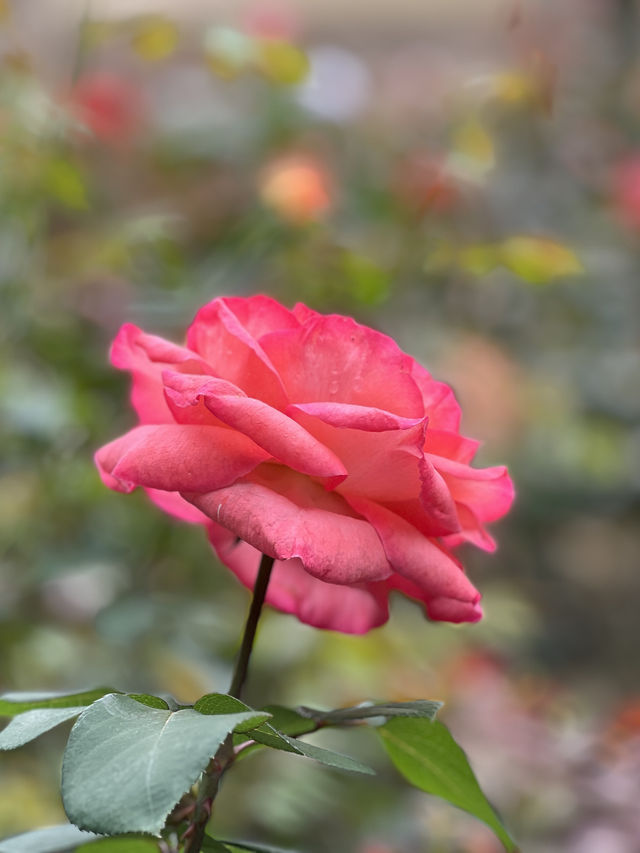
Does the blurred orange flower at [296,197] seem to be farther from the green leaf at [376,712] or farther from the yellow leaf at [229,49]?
the green leaf at [376,712]

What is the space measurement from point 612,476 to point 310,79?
118cm

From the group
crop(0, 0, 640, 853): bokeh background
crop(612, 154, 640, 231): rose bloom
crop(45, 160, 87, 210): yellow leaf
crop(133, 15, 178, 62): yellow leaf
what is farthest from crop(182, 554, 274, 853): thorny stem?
crop(612, 154, 640, 231): rose bloom

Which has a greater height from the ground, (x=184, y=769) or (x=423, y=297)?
(x=423, y=297)

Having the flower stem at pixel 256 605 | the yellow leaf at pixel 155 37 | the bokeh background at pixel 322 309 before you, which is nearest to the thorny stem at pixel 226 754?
the flower stem at pixel 256 605

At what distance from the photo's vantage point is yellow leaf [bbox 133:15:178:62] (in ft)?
3.34

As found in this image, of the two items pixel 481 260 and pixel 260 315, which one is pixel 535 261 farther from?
pixel 260 315

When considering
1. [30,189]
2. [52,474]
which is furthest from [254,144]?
[52,474]

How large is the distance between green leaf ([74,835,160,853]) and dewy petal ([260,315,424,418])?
195mm

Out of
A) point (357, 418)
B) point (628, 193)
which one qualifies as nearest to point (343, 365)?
point (357, 418)

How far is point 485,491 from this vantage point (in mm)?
413

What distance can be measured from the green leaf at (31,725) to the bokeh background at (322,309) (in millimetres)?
542

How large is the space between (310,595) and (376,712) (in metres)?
0.07

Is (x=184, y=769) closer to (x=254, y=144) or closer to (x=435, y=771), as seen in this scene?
(x=435, y=771)

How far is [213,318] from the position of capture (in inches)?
15.9
